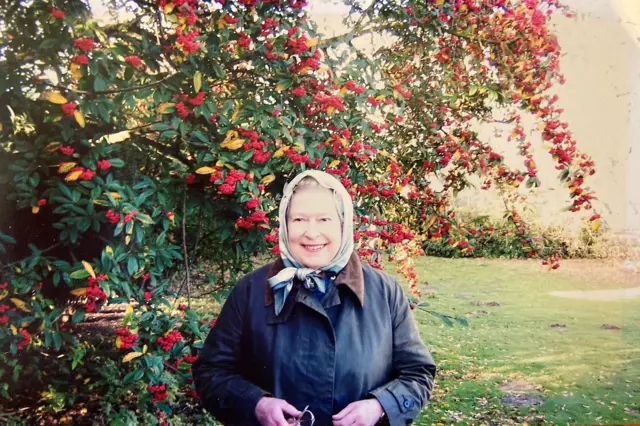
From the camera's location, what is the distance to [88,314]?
1.83m

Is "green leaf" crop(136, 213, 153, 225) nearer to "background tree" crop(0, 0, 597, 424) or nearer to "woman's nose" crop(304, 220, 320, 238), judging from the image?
"background tree" crop(0, 0, 597, 424)

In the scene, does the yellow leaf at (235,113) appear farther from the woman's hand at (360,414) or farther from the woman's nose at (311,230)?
the woman's hand at (360,414)

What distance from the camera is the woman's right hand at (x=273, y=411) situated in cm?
141

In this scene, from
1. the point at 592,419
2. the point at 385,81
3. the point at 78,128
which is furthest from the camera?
the point at 592,419

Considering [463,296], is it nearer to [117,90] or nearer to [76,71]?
[117,90]

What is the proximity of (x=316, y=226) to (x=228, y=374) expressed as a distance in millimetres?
467

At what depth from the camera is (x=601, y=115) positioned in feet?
7.91

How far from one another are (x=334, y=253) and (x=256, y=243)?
1.66 feet

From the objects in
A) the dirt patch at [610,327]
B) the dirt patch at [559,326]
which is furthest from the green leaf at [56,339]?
the dirt patch at [610,327]

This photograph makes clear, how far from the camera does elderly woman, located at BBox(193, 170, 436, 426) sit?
4.79 ft

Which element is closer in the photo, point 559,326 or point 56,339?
point 56,339

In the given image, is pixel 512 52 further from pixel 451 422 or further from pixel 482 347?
pixel 451 422

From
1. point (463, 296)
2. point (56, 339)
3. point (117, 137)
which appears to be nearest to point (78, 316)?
point (56, 339)

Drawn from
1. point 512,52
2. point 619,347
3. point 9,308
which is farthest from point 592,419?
point 9,308
